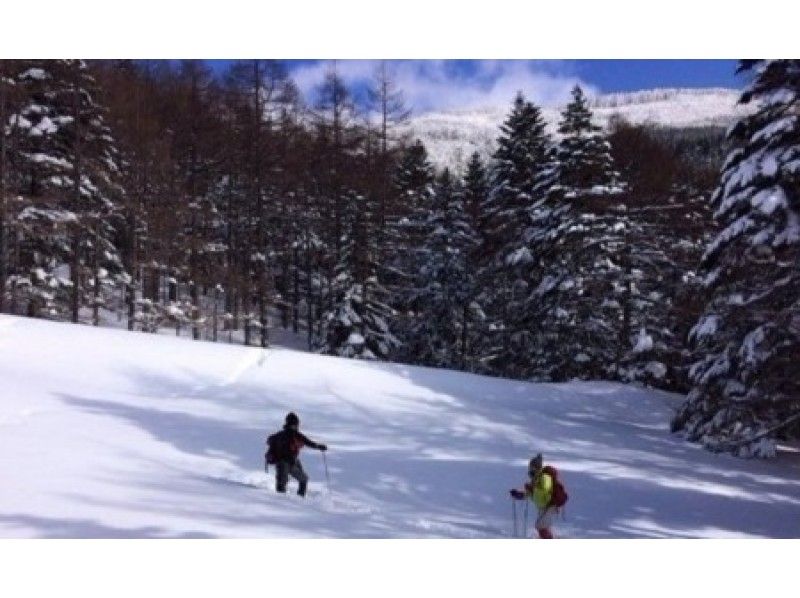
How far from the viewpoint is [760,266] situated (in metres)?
8.83

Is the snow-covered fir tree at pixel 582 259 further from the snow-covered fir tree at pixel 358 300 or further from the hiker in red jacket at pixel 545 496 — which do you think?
the hiker in red jacket at pixel 545 496

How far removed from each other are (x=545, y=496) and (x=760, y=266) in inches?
157

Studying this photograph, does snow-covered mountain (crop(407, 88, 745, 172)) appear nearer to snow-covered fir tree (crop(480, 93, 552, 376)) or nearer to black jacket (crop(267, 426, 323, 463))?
snow-covered fir tree (crop(480, 93, 552, 376))

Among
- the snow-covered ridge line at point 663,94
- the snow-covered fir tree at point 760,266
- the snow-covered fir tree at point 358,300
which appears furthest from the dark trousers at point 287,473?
the snow-covered fir tree at point 358,300

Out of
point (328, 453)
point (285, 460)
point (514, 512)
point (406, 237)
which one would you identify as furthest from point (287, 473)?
point (406, 237)

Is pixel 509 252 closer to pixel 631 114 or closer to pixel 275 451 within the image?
pixel 631 114

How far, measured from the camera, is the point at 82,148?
14.5 m

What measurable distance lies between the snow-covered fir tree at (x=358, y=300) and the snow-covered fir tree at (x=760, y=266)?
7.38 meters

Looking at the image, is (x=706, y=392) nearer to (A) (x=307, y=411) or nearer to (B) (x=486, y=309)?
(A) (x=307, y=411)

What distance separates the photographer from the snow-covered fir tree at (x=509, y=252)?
1795cm

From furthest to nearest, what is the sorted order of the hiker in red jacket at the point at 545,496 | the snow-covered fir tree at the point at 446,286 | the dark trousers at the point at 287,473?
the snow-covered fir tree at the point at 446,286
the dark trousers at the point at 287,473
the hiker in red jacket at the point at 545,496

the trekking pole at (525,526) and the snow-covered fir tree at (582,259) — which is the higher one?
the snow-covered fir tree at (582,259)

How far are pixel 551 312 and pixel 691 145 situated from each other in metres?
5.47
